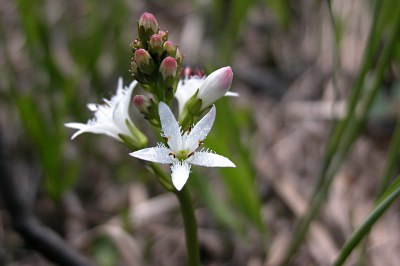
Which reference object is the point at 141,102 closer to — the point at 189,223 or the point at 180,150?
the point at 180,150

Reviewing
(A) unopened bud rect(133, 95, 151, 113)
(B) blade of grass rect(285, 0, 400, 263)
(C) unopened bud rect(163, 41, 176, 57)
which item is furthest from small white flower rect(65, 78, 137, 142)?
(B) blade of grass rect(285, 0, 400, 263)

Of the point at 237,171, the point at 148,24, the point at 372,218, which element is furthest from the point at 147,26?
the point at 237,171

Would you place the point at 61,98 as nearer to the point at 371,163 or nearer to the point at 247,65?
the point at 247,65

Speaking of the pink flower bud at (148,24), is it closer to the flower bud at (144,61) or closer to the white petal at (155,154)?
the flower bud at (144,61)

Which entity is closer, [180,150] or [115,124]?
[180,150]

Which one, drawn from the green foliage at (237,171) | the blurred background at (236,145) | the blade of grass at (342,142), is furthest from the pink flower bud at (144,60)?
the blade of grass at (342,142)

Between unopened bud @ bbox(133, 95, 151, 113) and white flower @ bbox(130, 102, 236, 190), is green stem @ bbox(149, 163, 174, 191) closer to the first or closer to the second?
white flower @ bbox(130, 102, 236, 190)
